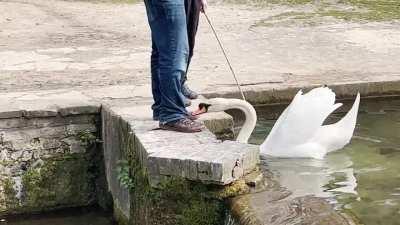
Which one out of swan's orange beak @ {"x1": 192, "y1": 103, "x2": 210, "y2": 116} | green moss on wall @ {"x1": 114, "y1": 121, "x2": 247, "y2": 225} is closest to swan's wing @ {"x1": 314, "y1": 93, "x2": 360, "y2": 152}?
swan's orange beak @ {"x1": 192, "y1": 103, "x2": 210, "y2": 116}

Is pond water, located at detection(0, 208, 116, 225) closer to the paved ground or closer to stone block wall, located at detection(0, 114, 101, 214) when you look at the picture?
stone block wall, located at detection(0, 114, 101, 214)

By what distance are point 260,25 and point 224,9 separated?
220 cm

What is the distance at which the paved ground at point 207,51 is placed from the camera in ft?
23.5

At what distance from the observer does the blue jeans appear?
4.64 m

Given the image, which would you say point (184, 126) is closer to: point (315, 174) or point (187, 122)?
point (187, 122)

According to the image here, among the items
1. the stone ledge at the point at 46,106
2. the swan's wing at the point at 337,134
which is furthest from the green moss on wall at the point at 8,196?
the swan's wing at the point at 337,134

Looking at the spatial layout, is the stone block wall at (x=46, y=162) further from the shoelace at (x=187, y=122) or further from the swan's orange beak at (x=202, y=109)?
the shoelace at (x=187, y=122)

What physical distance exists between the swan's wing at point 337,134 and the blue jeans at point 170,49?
1188mm

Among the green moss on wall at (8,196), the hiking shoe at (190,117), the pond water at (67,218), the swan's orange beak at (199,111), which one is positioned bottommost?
the pond water at (67,218)

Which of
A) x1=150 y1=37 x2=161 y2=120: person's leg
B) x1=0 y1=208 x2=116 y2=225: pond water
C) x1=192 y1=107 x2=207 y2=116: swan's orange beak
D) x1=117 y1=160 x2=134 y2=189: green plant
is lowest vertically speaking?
x1=0 y1=208 x2=116 y2=225: pond water

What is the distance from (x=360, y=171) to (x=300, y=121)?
1.77 ft

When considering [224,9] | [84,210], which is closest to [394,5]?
[224,9]

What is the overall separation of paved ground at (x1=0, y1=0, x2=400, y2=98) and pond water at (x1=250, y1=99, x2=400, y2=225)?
61 centimetres

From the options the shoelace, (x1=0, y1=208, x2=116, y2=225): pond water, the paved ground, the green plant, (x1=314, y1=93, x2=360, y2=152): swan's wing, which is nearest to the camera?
the shoelace
